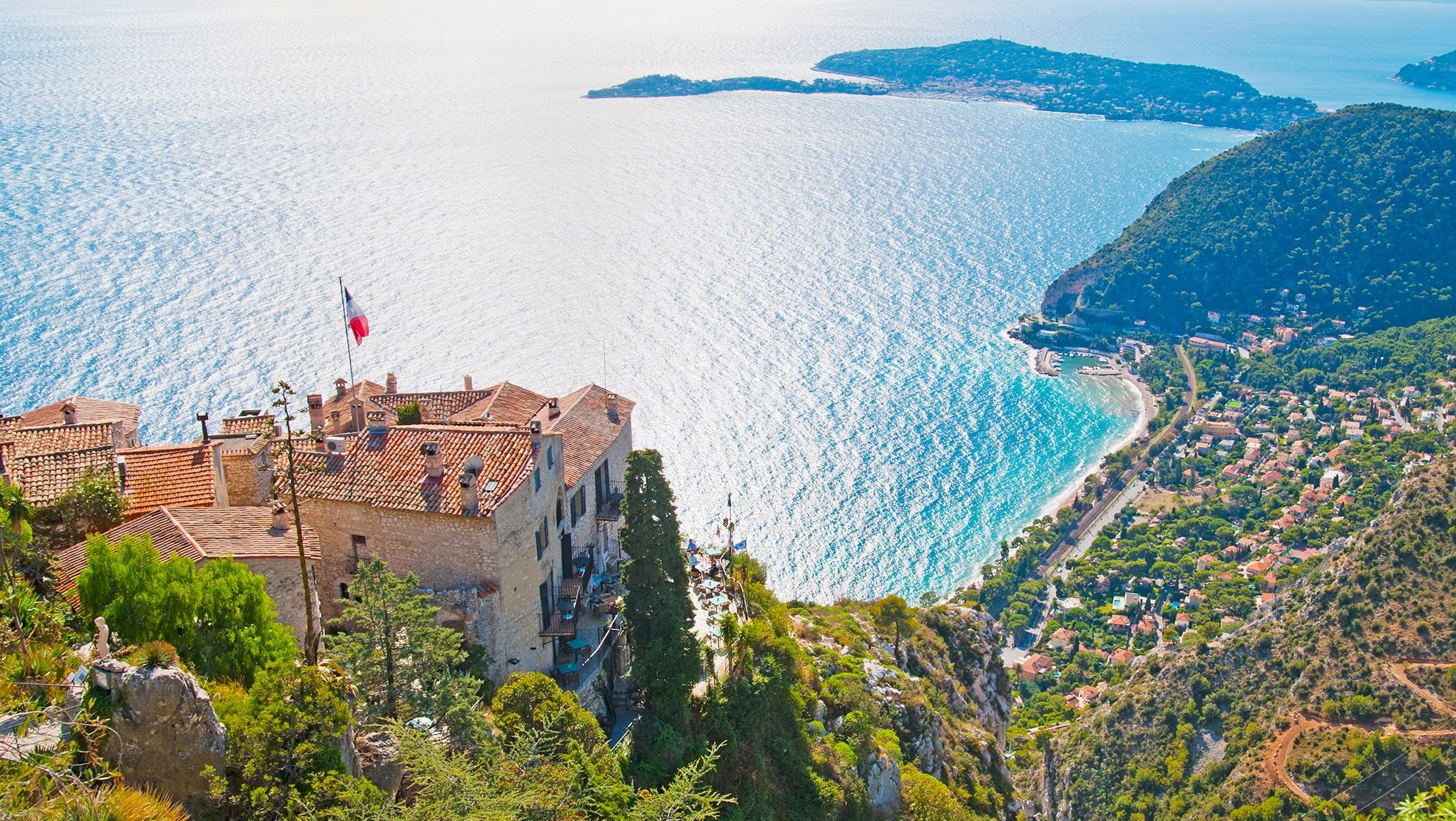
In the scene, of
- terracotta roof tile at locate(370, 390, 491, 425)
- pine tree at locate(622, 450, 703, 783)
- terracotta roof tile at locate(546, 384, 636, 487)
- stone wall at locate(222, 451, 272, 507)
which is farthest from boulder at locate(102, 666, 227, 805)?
terracotta roof tile at locate(370, 390, 491, 425)

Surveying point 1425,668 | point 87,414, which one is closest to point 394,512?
point 87,414

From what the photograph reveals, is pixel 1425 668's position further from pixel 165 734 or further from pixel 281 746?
pixel 165 734

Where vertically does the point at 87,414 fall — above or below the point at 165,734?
above

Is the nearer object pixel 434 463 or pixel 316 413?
pixel 434 463

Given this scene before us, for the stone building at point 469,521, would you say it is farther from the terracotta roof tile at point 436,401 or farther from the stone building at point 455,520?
the terracotta roof tile at point 436,401

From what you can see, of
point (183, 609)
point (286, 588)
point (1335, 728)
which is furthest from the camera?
point (1335, 728)

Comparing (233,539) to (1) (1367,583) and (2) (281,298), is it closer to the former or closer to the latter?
(1) (1367,583)

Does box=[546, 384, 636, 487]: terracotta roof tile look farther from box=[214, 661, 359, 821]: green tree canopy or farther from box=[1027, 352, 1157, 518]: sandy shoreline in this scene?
box=[1027, 352, 1157, 518]: sandy shoreline
